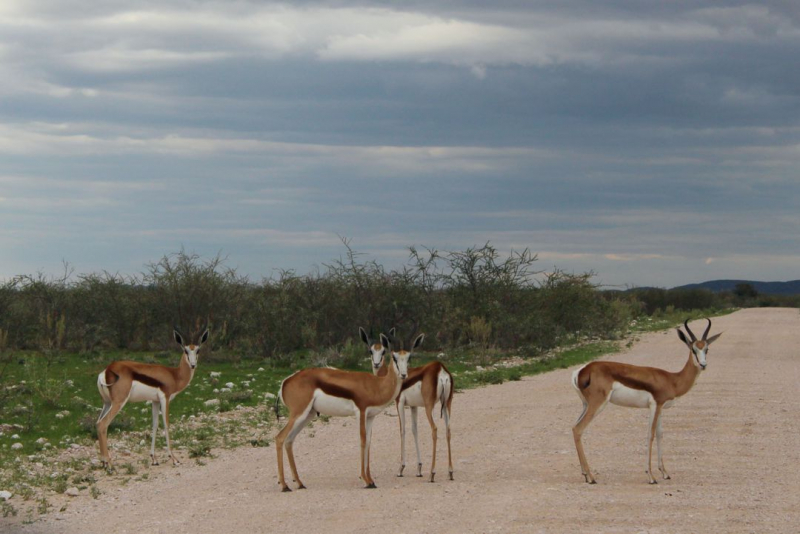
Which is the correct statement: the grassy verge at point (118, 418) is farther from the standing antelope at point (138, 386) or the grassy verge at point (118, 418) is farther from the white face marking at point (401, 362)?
the white face marking at point (401, 362)

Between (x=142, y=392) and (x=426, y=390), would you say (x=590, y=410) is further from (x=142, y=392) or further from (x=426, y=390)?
(x=142, y=392)

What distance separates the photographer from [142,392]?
12.8m

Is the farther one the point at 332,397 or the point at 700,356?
the point at 700,356

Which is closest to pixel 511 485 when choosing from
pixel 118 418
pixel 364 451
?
pixel 364 451

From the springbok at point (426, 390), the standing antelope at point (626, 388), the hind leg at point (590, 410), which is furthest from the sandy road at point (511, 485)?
the standing antelope at point (626, 388)

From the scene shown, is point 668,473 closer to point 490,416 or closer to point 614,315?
point 490,416

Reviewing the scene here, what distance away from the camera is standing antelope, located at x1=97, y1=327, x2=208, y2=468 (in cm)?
1252

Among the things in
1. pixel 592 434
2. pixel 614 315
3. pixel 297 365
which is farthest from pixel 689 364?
pixel 614 315

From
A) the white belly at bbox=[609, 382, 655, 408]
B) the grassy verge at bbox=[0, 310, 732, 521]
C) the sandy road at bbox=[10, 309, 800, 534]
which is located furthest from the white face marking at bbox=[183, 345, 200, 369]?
the white belly at bbox=[609, 382, 655, 408]

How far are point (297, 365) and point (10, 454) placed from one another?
13.5m

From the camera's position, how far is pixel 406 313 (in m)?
31.6

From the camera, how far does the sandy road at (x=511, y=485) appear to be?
29.6 ft

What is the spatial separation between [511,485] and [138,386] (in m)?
5.62

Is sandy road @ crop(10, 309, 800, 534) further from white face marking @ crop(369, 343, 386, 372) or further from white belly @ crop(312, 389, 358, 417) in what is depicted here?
white face marking @ crop(369, 343, 386, 372)
